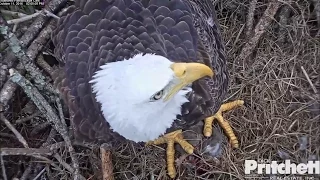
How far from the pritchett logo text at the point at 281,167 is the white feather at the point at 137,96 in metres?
0.80

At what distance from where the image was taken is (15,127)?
3.10 m

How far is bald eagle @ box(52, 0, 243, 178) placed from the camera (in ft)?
7.25

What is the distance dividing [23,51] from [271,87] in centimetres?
157

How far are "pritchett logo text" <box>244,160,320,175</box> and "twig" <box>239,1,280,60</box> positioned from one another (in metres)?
0.70

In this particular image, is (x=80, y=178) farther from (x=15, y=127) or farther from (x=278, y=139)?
(x=278, y=139)

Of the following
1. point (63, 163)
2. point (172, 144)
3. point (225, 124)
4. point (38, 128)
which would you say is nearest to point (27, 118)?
point (38, 128)

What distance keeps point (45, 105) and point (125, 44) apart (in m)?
0.77

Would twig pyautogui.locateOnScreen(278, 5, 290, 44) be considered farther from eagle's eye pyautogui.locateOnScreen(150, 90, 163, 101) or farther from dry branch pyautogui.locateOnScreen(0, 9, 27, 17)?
dry branch pyautogui.locateOnScreen(0, 9, 27, 17)

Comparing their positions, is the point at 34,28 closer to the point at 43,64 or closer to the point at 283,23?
the point at 43,64

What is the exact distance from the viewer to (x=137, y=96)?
2.17m

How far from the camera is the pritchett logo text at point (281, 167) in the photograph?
293cm

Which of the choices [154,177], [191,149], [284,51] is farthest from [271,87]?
[154,177]

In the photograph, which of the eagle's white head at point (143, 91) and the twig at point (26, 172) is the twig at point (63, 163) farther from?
the eagle's white head at point (143, 91)

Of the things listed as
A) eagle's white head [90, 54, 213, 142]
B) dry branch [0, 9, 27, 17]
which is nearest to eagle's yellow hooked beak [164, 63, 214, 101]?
eagle's white head [90, 54, 213, 142]
